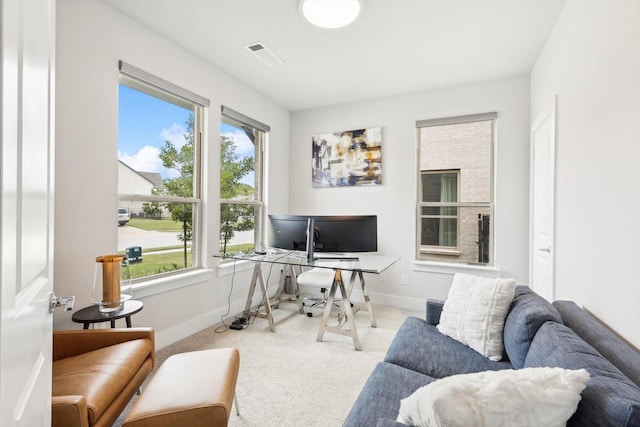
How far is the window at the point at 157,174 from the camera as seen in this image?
2402mm

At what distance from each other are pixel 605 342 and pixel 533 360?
0.91ft

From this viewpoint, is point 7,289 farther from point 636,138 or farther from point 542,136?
point 542,136

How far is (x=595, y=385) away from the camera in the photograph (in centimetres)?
82

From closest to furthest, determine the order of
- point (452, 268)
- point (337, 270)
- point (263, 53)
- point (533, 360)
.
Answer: point (533, 360)
point (337, 270)
point (263, 53)
point (452, 268)

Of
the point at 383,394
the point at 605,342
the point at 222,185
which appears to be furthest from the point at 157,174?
the point at 605,342

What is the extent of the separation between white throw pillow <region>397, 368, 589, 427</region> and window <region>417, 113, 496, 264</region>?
2835 mm

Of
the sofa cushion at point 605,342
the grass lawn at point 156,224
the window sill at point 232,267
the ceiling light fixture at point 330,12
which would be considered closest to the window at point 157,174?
the grass lawn at point 156,224

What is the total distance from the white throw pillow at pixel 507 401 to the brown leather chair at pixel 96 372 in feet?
4.16

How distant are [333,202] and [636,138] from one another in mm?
3113

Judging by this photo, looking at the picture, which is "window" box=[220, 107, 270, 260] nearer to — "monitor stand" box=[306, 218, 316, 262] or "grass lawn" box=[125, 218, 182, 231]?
"grass lawn" box=[125, 218, 182, 231]

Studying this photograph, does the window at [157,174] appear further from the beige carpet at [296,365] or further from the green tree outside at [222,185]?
the beige carpet at [296,365]

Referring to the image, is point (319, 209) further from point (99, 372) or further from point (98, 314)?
point (99, 372)

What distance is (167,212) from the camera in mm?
2721

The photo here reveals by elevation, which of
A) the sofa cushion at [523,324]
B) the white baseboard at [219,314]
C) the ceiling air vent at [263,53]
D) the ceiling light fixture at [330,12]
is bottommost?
the white baseboard at [219,314]
